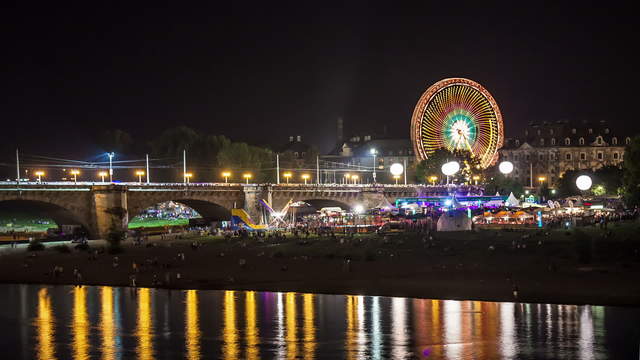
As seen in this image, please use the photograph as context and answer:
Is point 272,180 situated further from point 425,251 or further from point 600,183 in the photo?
point 425,251

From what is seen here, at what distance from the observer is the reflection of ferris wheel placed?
335 ft

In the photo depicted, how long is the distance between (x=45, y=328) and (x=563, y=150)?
479ft

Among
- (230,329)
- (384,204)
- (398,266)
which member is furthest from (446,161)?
(230,329)

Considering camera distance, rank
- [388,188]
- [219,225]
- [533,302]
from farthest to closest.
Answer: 1. [388,188]
2. [219,225]
3. [533,302]

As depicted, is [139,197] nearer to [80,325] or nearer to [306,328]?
[80,325]

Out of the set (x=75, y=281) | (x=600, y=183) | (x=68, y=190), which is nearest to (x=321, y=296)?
(x=75, y=281)

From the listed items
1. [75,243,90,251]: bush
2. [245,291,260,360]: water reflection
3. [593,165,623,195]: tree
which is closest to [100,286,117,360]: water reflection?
[245,291,260,360]: water reflection

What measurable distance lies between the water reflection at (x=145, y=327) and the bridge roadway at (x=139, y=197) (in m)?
30.2

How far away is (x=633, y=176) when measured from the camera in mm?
81562

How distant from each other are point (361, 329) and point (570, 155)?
142m

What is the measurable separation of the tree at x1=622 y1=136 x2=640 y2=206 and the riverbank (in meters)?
13.0

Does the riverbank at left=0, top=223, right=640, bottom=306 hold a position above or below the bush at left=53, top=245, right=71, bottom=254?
below

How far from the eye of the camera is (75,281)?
52062mm

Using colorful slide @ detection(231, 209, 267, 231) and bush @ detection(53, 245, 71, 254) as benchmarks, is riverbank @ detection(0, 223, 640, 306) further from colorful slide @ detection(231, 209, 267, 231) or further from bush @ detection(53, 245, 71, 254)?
colorful slide @ detection(231, 209, 267, 231)
